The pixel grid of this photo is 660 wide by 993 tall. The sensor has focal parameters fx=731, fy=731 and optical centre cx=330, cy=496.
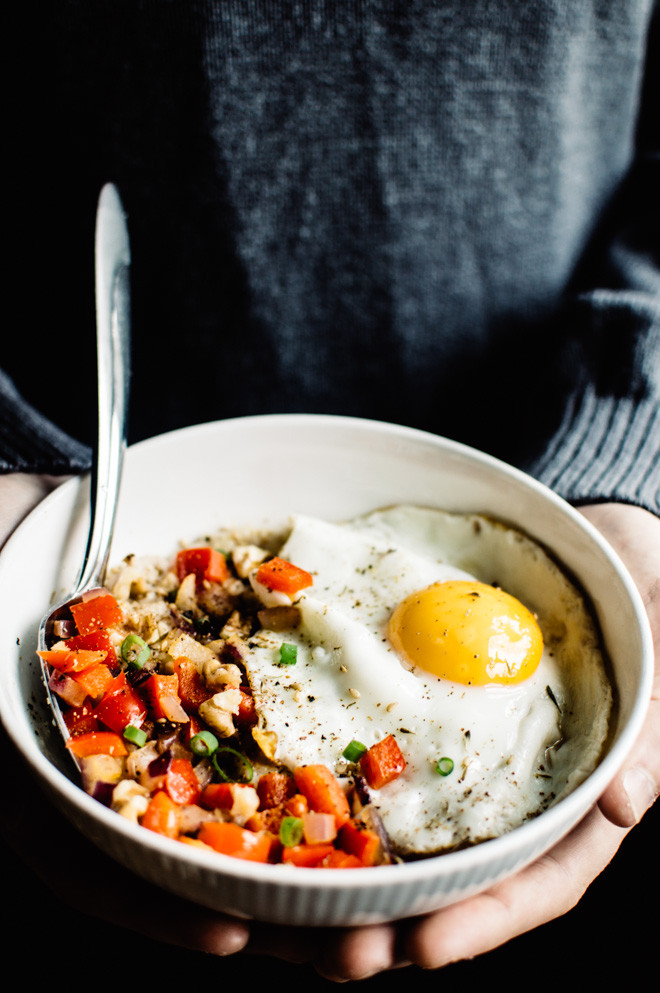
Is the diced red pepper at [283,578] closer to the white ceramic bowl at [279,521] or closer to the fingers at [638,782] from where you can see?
the white ceramic bowl at [279,521]

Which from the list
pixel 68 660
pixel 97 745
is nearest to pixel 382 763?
pixel 97 745

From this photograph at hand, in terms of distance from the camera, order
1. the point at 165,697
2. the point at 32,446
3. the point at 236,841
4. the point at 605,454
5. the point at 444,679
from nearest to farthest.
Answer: the point at 236,841 → the point at 165,697 → the point at 444,679 → the point at 32,446 → the point at 605,454

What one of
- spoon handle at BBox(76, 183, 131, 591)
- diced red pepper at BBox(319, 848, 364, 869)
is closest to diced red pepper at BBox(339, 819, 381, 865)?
diced red pepper at BBox(319, 848, 364, 869)

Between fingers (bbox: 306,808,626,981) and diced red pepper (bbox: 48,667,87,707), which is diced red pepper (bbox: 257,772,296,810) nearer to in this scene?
fingers (bbox: 306,808,626,981)

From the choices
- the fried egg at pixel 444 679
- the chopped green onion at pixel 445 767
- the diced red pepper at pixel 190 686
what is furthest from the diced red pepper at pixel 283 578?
the chopped green onion at pixel 445 767

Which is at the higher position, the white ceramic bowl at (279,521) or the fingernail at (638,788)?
the white ceramic bowl at (279,521)

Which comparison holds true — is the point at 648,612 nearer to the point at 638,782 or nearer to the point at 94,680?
the point at 638,782
